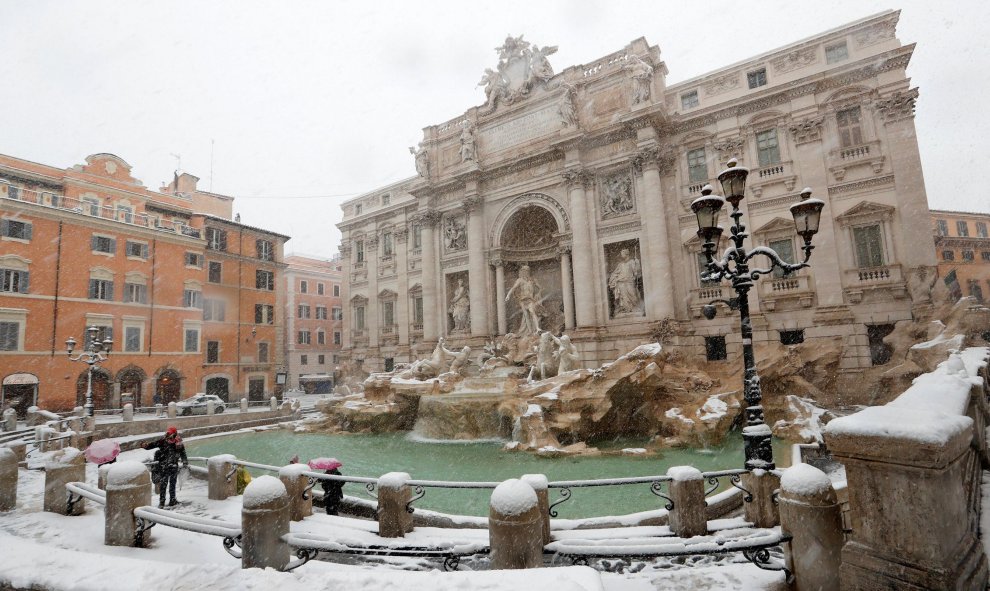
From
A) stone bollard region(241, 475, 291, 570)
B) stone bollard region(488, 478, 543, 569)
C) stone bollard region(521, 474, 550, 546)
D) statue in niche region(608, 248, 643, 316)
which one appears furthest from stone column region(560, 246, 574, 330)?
stone bollard region(488, 478, 543, 569)

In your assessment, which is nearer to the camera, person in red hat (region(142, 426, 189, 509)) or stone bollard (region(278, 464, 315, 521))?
stone bollard (region(278, 464, 315, 521))

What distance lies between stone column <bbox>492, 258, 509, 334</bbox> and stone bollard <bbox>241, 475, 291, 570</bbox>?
21413 millimetres

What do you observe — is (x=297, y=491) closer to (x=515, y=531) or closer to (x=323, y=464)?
(x=323, y=464)

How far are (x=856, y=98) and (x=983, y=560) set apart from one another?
21.8 meters

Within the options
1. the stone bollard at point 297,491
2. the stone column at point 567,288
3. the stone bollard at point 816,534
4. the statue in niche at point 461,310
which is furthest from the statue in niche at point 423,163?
the stone bollard at point 816,534

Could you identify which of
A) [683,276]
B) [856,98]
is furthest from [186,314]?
[856,98]

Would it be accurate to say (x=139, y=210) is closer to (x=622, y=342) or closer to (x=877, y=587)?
(x=622, y=342)

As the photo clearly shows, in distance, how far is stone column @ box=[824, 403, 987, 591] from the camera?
278 centimetres

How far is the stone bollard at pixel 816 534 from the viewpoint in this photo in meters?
3.52

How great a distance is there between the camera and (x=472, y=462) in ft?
47.2

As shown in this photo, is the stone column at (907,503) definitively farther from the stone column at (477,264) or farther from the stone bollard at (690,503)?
the stone column at (477,264)

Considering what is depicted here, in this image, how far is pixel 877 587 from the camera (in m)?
2.94

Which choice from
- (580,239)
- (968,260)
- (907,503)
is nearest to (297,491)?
(907,503)

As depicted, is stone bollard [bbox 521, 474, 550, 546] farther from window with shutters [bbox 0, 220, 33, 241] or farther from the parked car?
window with shutters [bbox 0, 220, 33, 241]
